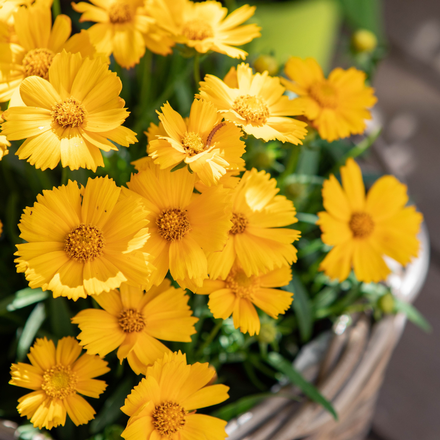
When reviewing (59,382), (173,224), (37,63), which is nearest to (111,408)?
(59,382)

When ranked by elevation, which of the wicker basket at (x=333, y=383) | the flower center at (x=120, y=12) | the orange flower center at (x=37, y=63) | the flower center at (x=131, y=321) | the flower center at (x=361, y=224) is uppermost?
the flower center at (x=120, y=12)

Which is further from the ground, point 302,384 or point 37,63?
point 37,63

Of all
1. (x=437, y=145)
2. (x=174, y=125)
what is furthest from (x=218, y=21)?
(x=437, y=145)

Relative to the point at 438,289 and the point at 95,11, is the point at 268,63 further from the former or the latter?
the point at 438,289

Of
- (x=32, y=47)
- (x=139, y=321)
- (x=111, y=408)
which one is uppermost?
(x=32, y=47)

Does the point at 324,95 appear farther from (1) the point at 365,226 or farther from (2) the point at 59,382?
(2) the point at 59,382

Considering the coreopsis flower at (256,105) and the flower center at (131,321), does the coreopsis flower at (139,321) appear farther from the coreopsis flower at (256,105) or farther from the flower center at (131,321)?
the coreopsis flower at (256,105)

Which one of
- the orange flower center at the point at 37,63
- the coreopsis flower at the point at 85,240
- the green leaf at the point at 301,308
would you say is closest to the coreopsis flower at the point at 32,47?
the orange flower center at the point at 37,63
